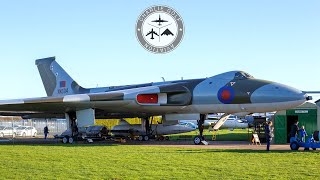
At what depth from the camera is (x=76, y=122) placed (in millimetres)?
24234

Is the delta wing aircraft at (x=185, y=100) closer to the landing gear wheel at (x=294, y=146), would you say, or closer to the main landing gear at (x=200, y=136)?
the main landing gear at (x=200, y=136)

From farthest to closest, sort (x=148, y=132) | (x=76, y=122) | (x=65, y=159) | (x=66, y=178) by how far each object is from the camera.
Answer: (x=148, y=132) < (x=76, y=122) < (x=65, y=159) < (x=66, y=178)

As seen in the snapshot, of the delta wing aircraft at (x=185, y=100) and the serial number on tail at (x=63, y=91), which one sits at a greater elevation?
the serial number on tail at (x=63, y=91)

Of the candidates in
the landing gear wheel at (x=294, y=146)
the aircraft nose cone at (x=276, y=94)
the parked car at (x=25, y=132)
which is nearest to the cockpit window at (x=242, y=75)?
the aircraft nose cone at (x=276, y=94)

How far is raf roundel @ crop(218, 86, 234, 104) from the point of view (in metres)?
19.7

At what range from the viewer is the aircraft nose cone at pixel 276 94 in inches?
729

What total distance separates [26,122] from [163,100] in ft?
134

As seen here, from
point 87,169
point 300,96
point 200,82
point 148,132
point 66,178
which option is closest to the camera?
point 66,178

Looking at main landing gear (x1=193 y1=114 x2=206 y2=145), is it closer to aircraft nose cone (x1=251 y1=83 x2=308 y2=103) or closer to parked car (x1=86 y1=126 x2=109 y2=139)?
aircraft nose cone (x1=251 y1=83 x2=308 y2=103)

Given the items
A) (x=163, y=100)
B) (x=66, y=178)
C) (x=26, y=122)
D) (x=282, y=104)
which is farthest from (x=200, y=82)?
(x=26, y=122)

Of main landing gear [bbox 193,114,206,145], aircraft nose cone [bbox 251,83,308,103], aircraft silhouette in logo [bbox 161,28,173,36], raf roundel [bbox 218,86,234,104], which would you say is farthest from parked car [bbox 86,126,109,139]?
aircraft nose cone [bbox 251,83,308,103]

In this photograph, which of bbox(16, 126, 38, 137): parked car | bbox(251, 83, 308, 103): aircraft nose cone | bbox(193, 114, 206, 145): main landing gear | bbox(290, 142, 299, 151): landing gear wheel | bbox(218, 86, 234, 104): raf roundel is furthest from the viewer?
bbox(16, 126, 38, 137): parked car

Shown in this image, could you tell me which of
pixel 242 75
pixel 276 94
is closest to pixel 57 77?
pixel 242 75

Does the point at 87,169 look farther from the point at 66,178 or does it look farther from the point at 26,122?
the point at 26,122
